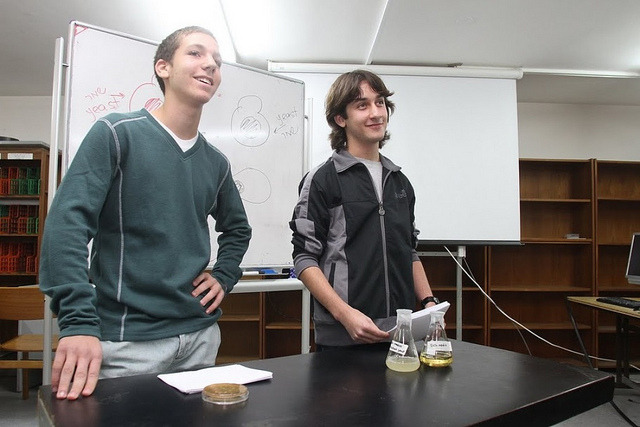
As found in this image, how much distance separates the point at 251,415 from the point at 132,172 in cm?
60

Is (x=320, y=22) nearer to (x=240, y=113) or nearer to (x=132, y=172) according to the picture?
(x=240, y=113)

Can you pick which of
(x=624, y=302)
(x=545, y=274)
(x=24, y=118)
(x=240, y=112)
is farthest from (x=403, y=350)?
(x=24, y=118)

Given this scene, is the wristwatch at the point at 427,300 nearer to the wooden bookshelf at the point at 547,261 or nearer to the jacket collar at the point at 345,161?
the jacket collar at the point at 345,161

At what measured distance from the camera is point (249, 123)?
6.82ft

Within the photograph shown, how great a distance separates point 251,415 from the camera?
0.66 metres

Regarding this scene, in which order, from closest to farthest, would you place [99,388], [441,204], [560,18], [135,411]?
[135,411], [99,388], [560,18], [441,204]

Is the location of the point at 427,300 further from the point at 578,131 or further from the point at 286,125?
the point at 578,131

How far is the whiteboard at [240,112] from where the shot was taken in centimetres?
164

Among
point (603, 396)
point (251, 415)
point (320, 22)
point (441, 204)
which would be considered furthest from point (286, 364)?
point (441, 204)

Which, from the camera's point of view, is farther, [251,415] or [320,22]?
[320,22]

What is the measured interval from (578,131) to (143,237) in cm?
→ 481

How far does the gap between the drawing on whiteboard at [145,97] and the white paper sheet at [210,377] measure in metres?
1.24

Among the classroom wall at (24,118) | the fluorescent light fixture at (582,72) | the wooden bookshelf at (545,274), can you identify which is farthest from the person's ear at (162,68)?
the classroom wall at (24,118)

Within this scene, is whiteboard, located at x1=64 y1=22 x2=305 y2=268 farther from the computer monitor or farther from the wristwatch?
the computer monitor
